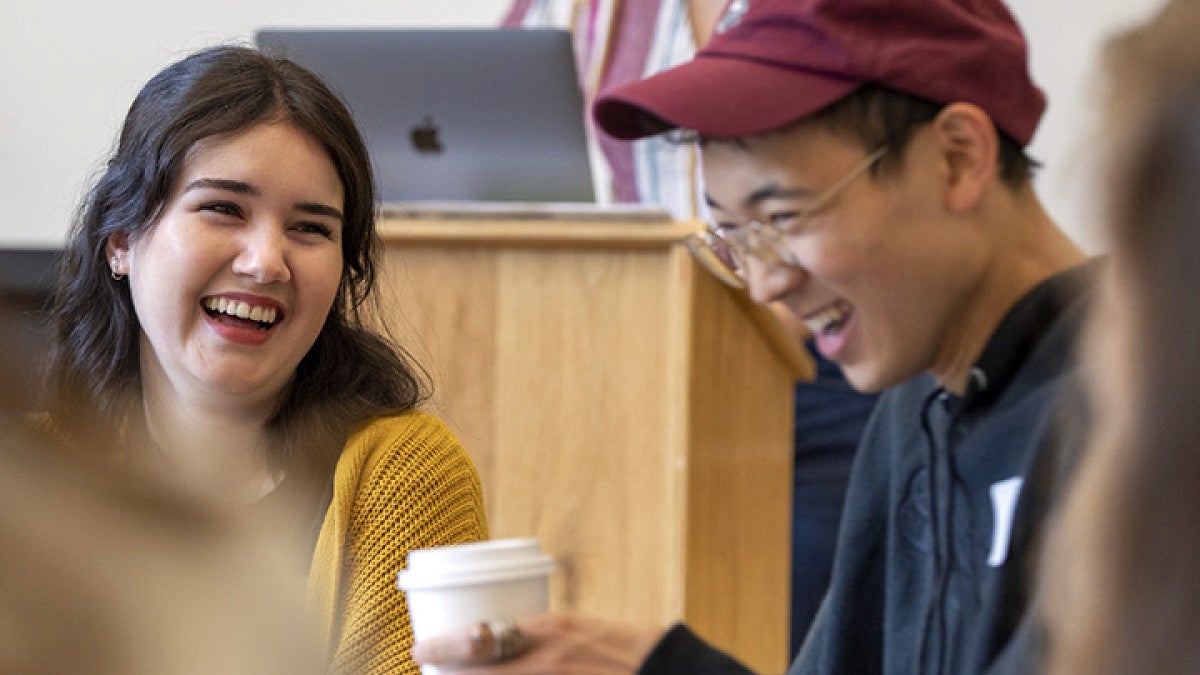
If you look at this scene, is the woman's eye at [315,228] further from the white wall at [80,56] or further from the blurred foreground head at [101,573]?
the white wall at [80,56]

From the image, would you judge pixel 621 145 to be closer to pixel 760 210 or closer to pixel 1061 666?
pixel 760 210

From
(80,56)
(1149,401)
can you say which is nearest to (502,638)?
(1149,401)

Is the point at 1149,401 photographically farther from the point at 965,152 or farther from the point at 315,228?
the point at 315,228

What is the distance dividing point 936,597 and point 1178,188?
74 cm

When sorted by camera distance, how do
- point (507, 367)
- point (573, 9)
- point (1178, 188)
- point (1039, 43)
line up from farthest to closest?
point (1039, 43)
point (573, 9)
point (507, 367)
point (1178, 188)

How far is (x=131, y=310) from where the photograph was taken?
1908 mm

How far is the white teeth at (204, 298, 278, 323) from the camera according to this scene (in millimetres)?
1689

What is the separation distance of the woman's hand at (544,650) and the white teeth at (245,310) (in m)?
0.88

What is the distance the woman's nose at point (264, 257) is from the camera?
1.65 meters

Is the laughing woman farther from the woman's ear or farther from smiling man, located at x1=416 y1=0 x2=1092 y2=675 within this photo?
smiling man, located at x1=416 y1=0 x2=1092 y2=675

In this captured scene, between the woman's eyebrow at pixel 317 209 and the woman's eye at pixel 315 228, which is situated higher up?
the woman's eyebrow at pixel 317 209

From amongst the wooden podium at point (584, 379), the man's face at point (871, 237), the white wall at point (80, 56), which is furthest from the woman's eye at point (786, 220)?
the white wall at point (80, 56)

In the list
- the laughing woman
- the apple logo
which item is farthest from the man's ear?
the apple logo

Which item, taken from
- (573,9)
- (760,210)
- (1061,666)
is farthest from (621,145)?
(1061,666)
